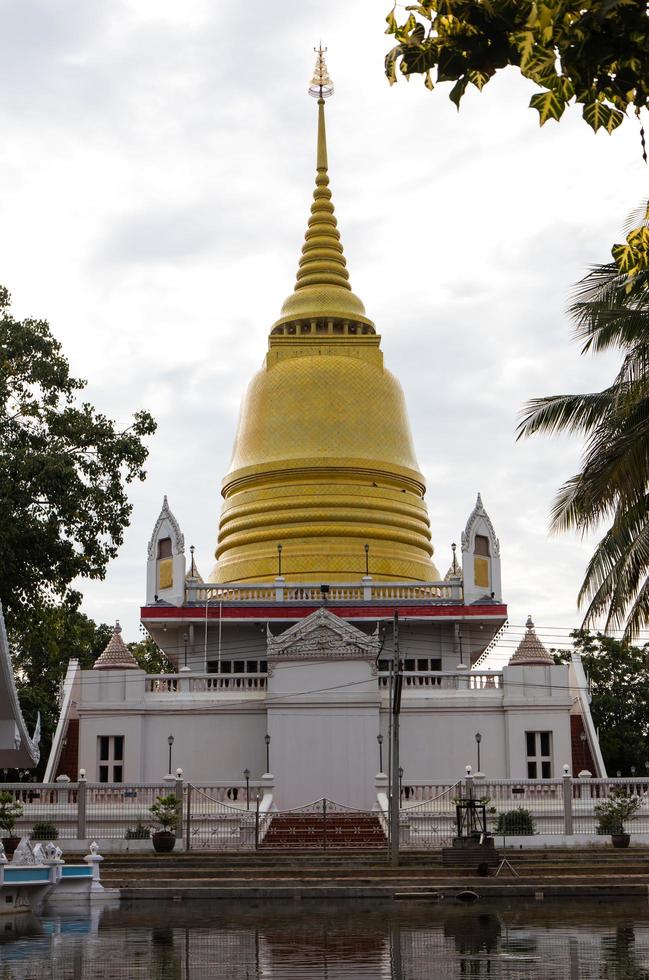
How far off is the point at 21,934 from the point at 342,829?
12261mm

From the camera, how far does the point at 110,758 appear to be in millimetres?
32969

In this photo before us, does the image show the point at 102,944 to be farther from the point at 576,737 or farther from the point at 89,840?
the point at 576,737

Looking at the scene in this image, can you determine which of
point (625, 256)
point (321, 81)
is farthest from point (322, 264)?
point (625, 256)

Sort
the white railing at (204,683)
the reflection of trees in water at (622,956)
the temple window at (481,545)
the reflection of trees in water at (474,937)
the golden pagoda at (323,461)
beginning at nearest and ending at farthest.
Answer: the reflection of trees in water at (622,956), the reflection of trees in water at (474,937), the white railing at (204,683), the temple window at (481,545), the golden pagoda at (323,461)

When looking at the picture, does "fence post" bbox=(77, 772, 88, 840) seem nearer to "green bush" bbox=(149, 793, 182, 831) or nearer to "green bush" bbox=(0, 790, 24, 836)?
"green bush" bbox=(0, 790, 24, 836)

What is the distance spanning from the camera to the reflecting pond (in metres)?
13.0

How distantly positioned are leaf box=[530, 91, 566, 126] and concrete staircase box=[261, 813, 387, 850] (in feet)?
73.9

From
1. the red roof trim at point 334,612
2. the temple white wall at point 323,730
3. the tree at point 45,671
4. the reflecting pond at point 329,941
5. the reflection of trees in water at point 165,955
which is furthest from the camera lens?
the tree at point 45,671

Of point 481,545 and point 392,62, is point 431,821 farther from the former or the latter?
point 392,62

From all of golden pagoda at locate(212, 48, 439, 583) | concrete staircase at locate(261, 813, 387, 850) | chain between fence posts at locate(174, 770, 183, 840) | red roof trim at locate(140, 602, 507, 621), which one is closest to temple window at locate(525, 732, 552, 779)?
red roof trim at locate(140, 602, 507, 621)

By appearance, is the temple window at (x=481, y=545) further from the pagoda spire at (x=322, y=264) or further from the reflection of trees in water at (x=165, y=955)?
the reflection of trees in water at (x=165, y=955)

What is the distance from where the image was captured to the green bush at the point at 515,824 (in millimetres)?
27703

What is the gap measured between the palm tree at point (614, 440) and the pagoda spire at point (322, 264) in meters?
24.9

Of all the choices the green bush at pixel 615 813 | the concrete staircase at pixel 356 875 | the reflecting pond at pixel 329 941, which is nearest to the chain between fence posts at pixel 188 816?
the concrete staircase at pixel 356 875
